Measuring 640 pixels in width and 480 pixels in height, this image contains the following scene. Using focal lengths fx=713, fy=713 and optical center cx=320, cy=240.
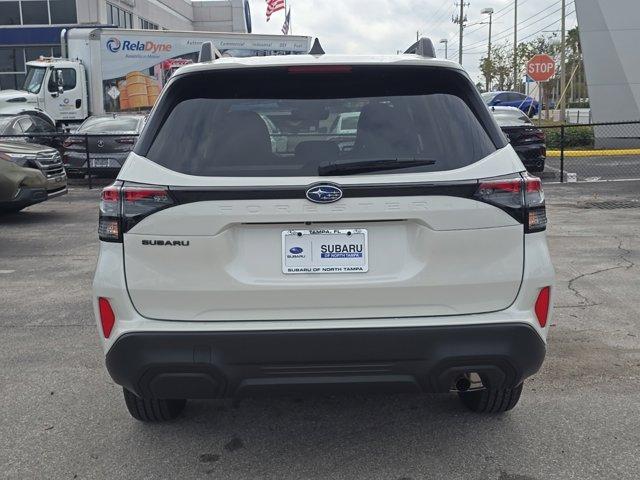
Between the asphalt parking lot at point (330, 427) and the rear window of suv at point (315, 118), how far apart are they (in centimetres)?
145

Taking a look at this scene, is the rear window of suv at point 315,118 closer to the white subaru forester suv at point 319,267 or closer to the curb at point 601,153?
the white subaru forester suv at point 319,267

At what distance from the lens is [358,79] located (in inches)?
127

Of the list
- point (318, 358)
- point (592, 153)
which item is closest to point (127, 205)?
point (318, 358)

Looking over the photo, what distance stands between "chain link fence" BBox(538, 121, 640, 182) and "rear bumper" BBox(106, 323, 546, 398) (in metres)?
13.5

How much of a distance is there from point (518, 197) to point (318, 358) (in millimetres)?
1094

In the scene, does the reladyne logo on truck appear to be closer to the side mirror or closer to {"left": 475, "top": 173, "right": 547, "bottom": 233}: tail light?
the side mirror

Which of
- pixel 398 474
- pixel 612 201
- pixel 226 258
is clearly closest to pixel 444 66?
pixel 226 258

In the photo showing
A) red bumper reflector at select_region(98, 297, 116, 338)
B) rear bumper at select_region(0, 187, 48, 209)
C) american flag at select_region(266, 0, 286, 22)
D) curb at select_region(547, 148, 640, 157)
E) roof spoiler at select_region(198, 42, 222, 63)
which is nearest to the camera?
red bumper reflector at select_region(98, 297, 116, 338)

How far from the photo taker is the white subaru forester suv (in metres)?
2.95

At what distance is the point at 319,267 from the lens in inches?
117

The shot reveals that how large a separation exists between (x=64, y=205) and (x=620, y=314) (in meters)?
10.6

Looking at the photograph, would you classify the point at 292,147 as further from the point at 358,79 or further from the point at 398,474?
the point at 398,474

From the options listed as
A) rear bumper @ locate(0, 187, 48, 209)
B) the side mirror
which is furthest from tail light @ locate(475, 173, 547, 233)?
the side mirror

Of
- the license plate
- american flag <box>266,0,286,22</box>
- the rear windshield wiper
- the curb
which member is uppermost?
american flag <box>266,0,286,22</box>
